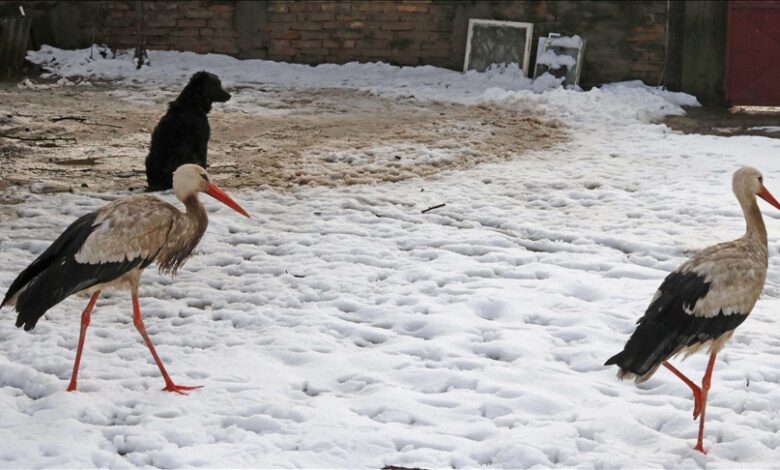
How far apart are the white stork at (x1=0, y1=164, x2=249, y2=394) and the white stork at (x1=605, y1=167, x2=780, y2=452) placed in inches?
Result: 88.1

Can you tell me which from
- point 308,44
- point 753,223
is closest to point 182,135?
point 753,223

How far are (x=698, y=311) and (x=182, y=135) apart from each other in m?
5.34

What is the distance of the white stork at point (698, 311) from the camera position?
4.98 m

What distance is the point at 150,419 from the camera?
17.2 feet

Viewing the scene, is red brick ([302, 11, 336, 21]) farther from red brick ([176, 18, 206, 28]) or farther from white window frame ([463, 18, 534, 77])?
white window frame ([463, 18, 534, 77])

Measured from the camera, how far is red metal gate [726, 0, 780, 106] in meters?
13.6

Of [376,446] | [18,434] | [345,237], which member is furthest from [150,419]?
[345,237]

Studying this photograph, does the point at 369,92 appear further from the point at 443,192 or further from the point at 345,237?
the point at 345,237

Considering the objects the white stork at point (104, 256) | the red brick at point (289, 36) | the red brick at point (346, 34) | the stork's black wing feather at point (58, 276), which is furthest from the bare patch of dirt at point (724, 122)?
the stork's black wing feather at point (58, 276)

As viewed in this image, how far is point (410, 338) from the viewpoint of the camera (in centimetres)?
634

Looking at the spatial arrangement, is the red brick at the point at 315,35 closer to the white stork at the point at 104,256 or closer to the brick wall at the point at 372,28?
the brick wall at the point at 372,28

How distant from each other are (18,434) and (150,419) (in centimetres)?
59

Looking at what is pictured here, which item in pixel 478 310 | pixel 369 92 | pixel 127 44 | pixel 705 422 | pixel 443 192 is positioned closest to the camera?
pixel 705 422

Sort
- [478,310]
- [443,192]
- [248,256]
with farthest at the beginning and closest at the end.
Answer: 1. [443,192]
2. [248,256]
3. [478,310]
